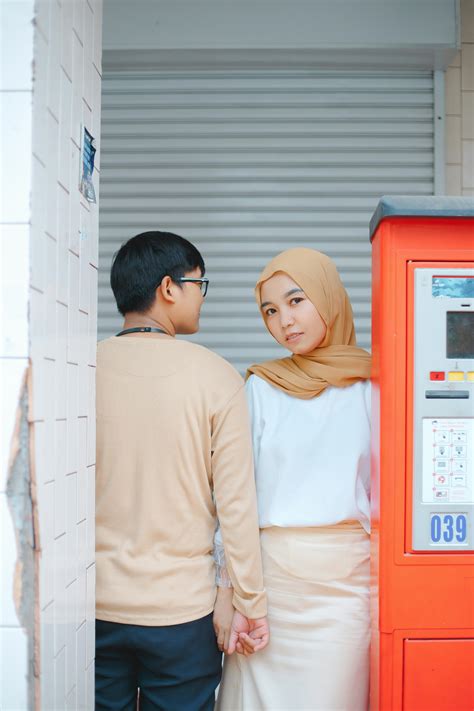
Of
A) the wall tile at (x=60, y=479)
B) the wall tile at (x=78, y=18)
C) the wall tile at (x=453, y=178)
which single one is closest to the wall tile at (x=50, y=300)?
the wall tile at (x=60, y=479)

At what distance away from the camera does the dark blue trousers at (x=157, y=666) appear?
2.17 meters

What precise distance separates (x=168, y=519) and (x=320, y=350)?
774 mm

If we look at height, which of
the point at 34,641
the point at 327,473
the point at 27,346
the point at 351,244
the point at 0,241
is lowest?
the point at 34,641

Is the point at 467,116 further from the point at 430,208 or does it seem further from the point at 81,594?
the point at 81,594

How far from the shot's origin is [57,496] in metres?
1.66

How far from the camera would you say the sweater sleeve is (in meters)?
2.22

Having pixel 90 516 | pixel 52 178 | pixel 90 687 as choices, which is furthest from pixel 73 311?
pixel 90 687

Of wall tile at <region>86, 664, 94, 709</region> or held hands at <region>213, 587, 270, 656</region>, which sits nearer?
wall tile at <region>86, 664, 94, 709</region>

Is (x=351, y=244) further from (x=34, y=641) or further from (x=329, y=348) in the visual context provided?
(x=34, y=641)

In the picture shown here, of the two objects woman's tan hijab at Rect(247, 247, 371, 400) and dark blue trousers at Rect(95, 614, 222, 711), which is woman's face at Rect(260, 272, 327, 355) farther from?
dark blue trousers at Rect(95, 614, 222, 711)

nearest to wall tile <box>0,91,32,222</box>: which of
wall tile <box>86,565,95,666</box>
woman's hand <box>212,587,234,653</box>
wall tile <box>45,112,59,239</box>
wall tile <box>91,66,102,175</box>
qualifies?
wall tile <box>45,112,59,239</box>

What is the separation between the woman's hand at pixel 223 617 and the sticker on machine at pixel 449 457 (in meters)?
0.71

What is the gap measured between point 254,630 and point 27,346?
131cm

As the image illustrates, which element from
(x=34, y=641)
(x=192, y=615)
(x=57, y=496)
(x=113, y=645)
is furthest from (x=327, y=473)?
(x=34, y=641)
